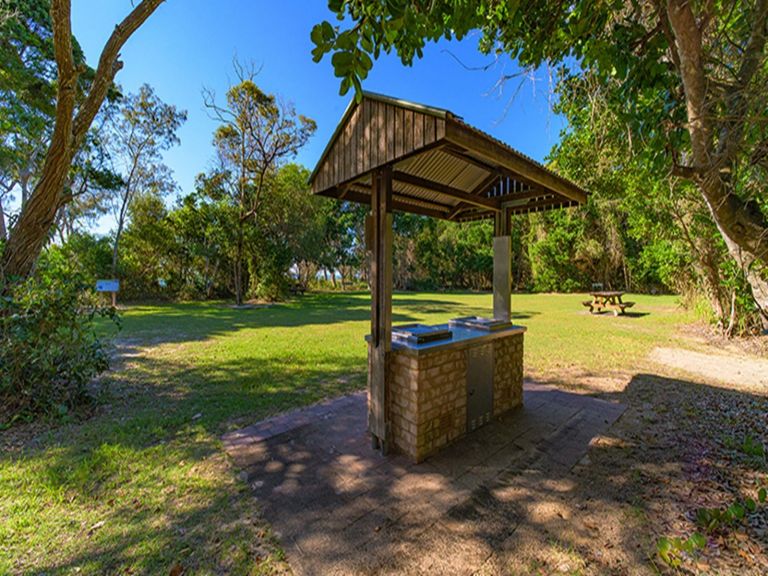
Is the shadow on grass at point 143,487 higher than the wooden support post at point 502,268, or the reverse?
the wooden support post at point 502,268

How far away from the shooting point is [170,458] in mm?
2928

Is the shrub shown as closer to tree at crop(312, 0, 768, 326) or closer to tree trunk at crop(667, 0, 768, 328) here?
tree at crop(312, 0, 768, 326)

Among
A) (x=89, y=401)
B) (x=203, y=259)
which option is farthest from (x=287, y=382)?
(x=203, y=259)

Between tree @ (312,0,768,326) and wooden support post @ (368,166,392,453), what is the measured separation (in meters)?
1.02

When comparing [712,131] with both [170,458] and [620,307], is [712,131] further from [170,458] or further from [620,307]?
[620,307]

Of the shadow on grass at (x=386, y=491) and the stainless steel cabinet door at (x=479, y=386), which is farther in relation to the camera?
the stainless steel cabinet door at (x=479, y=386)

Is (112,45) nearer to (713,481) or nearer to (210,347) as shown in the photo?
(210,347)

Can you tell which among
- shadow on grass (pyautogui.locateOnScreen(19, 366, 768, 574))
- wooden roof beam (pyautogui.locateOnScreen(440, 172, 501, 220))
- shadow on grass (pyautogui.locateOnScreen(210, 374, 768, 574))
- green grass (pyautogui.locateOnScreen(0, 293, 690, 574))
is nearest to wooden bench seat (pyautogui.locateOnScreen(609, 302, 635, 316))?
green grass (pyautogui.locateOnScreen(0, 293, 690, 574))

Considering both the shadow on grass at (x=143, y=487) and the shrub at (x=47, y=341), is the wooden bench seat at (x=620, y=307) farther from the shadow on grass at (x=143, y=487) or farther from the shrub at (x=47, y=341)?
the shrub at (x=47, y=341)

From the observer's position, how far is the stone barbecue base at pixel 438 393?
9.32ft

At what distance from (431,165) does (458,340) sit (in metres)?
1.91

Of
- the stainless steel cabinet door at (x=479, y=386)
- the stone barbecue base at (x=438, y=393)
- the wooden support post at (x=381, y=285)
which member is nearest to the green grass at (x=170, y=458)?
the wooden support post at (x=381, y=285)

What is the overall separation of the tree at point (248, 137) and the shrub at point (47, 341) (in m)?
12.2

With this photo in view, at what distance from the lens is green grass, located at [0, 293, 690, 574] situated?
6.23 ft
